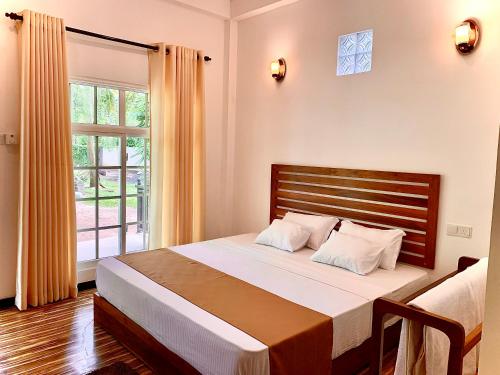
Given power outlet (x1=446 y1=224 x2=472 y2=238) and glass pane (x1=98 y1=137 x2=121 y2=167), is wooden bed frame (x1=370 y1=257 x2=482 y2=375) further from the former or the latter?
glass pane (x1=98 y1=137 x2=121 y2=167)

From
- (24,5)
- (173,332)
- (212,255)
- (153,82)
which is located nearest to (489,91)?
(212,255)

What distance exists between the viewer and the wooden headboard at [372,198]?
10.2 feet

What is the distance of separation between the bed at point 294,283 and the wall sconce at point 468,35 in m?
0.96

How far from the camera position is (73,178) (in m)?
3.53

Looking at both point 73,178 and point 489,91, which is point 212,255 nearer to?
point 73,178

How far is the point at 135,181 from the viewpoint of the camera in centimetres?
423

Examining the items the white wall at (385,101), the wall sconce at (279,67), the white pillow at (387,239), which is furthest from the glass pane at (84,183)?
the white pillow at (387,239)

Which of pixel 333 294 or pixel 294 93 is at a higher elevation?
pixel 294 93

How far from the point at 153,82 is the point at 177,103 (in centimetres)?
31

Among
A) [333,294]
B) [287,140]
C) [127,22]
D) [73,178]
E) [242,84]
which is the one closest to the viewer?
[333,294]

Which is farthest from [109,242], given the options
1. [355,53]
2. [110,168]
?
[355,53]

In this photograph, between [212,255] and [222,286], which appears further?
[212,255]

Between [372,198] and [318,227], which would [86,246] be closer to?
[318,227]

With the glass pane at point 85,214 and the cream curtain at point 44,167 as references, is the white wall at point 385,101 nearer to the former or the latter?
the glass pane at point 85,214
